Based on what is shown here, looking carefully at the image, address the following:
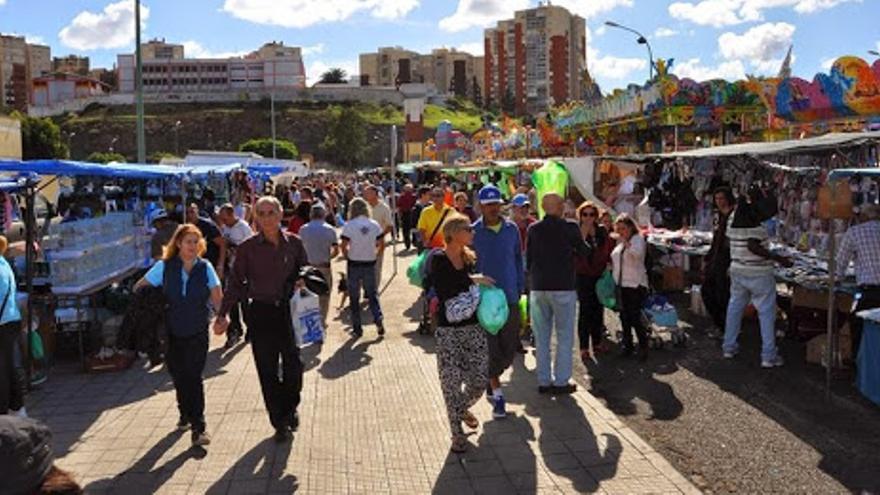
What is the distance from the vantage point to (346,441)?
19.0 feet

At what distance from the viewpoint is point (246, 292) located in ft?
19.0

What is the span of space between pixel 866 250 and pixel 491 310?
378cm

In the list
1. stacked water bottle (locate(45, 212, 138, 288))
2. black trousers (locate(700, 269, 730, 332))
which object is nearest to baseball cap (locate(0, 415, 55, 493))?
stacked water bottle (locate(45, 212, 138, 288))

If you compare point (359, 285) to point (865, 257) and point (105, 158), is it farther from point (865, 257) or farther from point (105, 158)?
point (105, 158)

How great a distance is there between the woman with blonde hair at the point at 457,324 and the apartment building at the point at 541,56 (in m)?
106

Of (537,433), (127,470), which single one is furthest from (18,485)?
(537,433)

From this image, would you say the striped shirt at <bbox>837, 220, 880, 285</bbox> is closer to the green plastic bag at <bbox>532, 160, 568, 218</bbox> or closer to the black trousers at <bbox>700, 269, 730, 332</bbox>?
the black trousers at <bbox>700, 269, 730, 332</bbox>

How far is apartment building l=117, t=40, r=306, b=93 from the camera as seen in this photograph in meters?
136

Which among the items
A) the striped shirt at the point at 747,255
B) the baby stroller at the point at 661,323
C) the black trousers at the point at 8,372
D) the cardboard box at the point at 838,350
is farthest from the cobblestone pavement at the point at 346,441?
the cardboard box at the point at 838,350

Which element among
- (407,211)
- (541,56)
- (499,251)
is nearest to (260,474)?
(499,251)

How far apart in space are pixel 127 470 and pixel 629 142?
17.9 metres

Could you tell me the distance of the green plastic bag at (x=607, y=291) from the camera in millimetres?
7988

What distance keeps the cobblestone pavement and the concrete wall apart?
29.1 m

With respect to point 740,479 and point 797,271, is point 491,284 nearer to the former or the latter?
point 740,479
